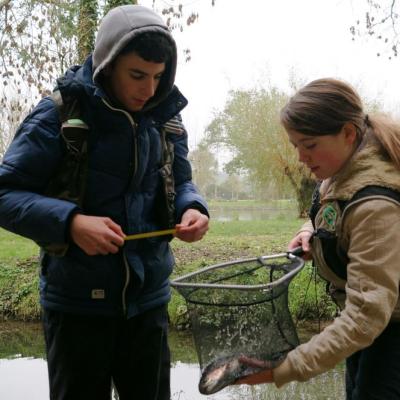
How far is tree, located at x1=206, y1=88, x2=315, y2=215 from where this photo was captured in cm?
1708

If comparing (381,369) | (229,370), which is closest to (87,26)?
(229,370)

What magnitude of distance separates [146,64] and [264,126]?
16.4 meters

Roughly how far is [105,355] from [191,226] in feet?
1.65

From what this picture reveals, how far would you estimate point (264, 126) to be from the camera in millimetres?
17641

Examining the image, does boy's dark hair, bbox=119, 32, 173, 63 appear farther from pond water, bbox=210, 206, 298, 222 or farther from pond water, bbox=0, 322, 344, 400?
pond water, bbox=210, 206, 298, 222

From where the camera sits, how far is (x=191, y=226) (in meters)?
1.63

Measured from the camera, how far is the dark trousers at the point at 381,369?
1.38 m

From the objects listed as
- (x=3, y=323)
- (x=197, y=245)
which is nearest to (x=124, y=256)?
(x=3, y=323)

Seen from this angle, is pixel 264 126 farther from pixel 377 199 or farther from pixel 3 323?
pixel 377 199

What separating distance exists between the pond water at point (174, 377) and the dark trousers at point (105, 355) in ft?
6.22

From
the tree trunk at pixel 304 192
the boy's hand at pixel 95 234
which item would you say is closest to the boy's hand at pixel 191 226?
the boy's hand at pixel 95 234

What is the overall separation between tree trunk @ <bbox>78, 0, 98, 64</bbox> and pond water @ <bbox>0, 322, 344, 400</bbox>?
2.74 m

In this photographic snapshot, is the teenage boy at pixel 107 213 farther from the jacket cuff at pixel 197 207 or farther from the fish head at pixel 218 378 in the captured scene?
the fish head at pixel 218 378

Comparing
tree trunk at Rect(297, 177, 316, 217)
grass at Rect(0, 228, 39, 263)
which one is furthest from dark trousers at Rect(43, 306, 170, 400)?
tree trunk at Rect(297, 177, 316, 217)
